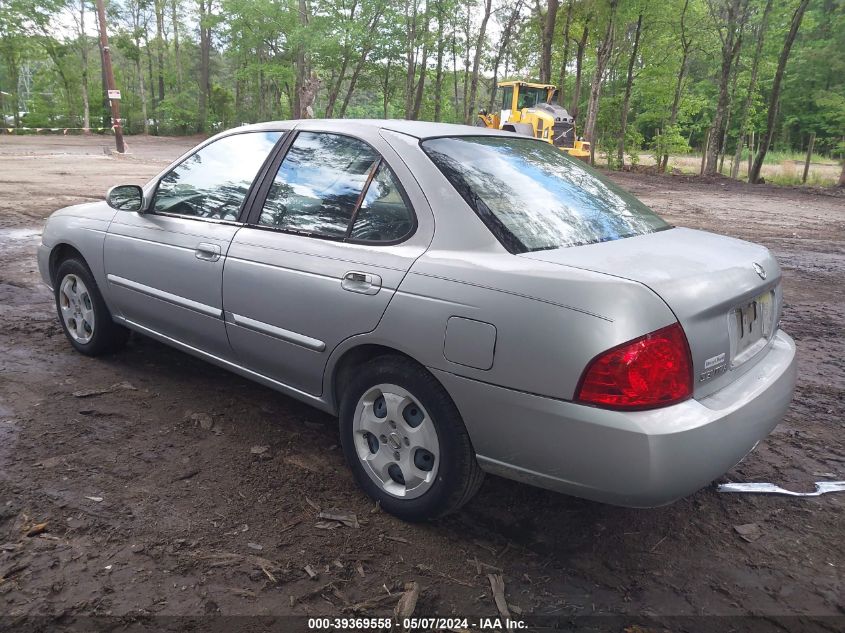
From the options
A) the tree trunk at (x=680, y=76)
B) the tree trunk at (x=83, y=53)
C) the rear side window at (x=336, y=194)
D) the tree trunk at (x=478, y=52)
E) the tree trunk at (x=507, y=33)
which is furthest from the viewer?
the tree trunk at (x=83, y=53)

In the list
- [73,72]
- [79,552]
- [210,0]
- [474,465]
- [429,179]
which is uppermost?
[210,0]

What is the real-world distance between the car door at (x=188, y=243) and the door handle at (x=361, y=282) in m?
0.92

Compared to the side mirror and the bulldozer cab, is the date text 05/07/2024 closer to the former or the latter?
the side mirror

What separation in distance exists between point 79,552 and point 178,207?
2063 mm

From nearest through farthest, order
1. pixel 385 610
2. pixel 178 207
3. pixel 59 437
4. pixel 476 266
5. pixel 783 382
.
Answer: pixel 385 610 → pixel 476 266 → pixel 783 382 → pixel 59 437 → pixel 178 207

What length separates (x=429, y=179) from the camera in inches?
105

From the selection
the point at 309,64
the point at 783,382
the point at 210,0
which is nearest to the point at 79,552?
the point at 783,382

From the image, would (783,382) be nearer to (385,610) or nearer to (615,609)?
A: (615,609)

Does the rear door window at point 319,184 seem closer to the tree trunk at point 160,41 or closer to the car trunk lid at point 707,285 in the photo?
the car trunk lid at point 707,285

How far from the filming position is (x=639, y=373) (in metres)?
2.07

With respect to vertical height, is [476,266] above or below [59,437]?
above

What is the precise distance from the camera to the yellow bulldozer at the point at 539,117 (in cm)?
2420

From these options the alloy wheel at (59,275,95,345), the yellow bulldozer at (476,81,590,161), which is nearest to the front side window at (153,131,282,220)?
the alloy wheel at (59,275,95,345)

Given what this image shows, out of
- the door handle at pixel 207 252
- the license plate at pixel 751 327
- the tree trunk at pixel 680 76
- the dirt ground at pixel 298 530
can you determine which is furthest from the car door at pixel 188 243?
the tree trunk at pixel 680 76
